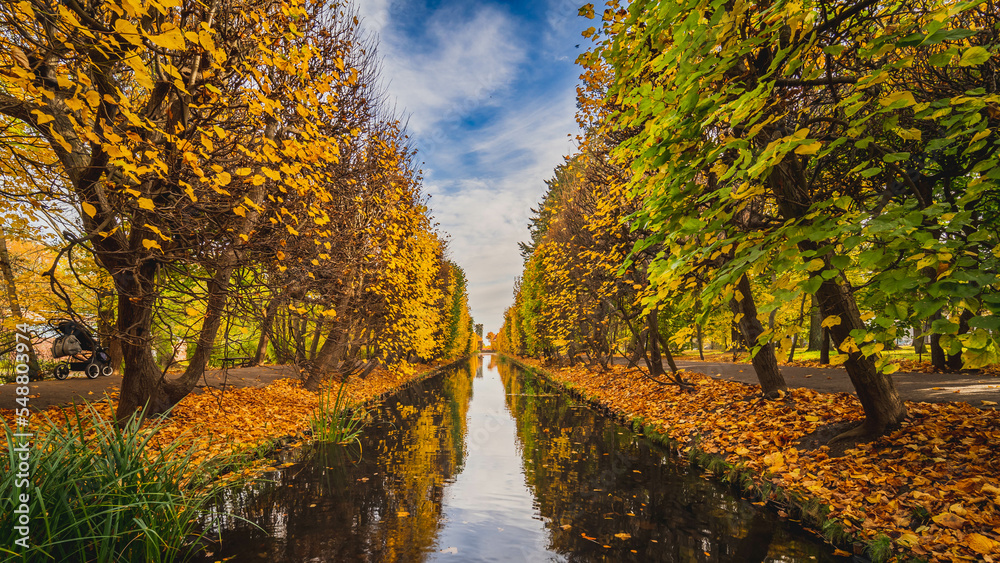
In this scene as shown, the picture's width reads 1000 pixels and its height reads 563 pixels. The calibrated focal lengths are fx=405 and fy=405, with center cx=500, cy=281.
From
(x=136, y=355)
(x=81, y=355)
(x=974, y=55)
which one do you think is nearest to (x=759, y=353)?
(x=974, y=55)

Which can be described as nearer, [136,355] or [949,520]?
[949,520]

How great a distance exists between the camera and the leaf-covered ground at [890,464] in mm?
3609

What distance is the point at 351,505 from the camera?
532 cm

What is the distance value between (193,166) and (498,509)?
18.5 ft

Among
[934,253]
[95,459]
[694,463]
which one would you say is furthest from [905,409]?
[95,459]

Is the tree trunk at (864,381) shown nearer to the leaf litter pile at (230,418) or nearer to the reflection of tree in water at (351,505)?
the reflection of tree in water at (351,505)

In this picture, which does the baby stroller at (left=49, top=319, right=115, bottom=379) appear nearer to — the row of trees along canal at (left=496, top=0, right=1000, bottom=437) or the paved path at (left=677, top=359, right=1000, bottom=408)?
the row of trees along canal at (left=496, top=0, right=1000, bottom=437)

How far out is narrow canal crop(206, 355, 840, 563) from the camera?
4.23 m

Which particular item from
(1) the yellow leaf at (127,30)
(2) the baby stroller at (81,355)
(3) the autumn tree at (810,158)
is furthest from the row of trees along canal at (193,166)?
(3) the autumn tree at (810,158)

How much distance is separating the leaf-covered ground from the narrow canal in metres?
0.65

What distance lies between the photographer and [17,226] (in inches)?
378

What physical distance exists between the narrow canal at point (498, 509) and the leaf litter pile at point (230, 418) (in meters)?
0.99

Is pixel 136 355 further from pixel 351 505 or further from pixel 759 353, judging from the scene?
pixel 759 353

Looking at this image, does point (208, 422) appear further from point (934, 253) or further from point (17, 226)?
point (934, 253)
